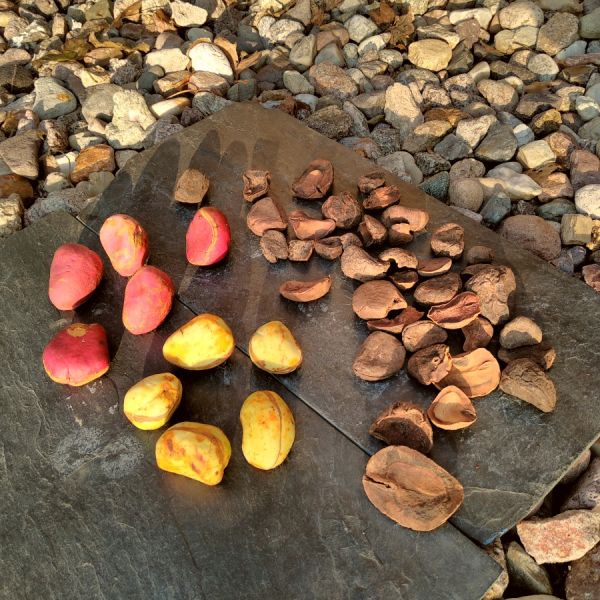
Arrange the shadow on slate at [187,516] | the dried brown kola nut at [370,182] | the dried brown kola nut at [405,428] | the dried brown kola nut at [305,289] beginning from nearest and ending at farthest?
the shadow on slate at [187,516] → the dried brown kola nut at [405,428] → the dried brown kola nut at [305,289] → the dried brown kola nut at [370,182]

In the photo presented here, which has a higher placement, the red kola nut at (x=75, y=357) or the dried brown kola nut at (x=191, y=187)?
the dried brown kola nut at (x=191, y=187)

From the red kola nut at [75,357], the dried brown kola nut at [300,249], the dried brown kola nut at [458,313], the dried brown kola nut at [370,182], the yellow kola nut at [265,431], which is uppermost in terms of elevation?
the dried brown kola nut at [370,182]

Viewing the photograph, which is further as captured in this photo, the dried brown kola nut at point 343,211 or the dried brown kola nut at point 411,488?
the dried brown kola nut at point 343,211

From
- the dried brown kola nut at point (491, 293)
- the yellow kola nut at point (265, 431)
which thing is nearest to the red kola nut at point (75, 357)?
the yellow kola nut at point (265, 431)

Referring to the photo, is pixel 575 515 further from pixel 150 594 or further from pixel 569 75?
pixel 569 75

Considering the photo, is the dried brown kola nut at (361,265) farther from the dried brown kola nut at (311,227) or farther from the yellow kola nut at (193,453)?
the yellow kola nut at (193,453)

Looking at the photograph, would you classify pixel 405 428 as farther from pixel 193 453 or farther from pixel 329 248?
pixel 329 248

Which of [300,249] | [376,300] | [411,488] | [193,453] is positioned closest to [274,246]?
[300,249]
